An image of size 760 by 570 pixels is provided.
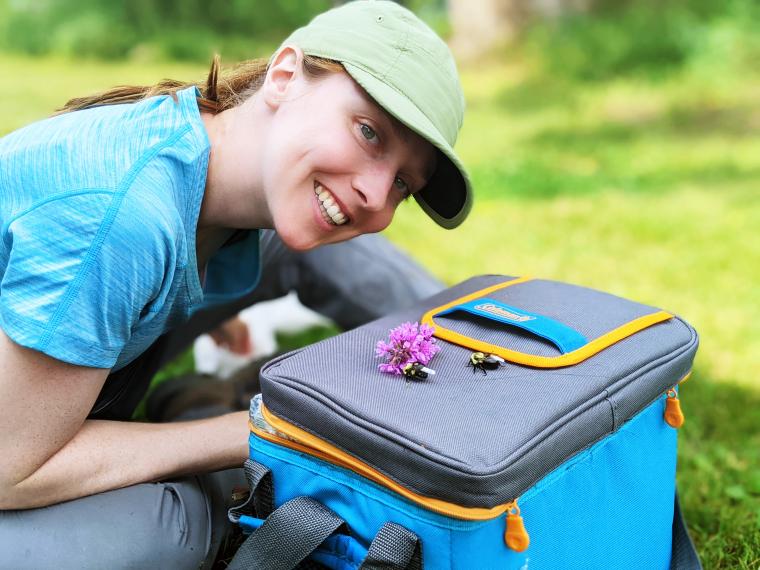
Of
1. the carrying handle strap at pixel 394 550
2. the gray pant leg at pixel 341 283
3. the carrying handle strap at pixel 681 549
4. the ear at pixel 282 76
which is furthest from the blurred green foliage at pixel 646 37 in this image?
the carrying handle strap at pixel 394 550

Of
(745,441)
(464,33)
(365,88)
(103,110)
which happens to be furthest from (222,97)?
(464,33)

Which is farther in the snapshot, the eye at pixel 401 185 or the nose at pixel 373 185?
the eye at pixel 401 185

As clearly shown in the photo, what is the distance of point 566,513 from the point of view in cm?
143

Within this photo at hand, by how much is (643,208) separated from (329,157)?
3.38 meters

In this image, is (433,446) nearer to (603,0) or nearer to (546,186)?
(546,186)

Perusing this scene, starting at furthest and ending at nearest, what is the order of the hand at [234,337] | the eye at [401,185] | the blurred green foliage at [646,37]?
the blurred green foliage at [646,37] < the hand at [234,337] < the eye at [401,185]

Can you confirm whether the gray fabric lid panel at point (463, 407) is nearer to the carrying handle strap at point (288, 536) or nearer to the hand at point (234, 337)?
the carrying handle strap at point (288, 536)

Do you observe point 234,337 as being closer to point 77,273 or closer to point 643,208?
point 77,273

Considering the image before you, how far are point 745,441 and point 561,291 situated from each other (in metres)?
0.92

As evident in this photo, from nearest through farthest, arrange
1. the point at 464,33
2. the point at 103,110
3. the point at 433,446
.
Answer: the point at 433,446, the point at 103,110, the point at 464,33

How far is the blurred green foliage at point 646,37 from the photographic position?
7422 millimetres

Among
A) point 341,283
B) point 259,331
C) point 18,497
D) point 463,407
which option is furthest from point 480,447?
point 259,331

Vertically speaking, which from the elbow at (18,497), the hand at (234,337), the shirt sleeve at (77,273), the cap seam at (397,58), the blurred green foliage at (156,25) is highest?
the cap seam at (397,58)

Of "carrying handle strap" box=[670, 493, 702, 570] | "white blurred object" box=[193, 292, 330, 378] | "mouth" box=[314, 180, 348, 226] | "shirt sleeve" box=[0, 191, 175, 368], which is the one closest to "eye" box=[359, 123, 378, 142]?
"mouth" box=[314, 180, 348, 226]
